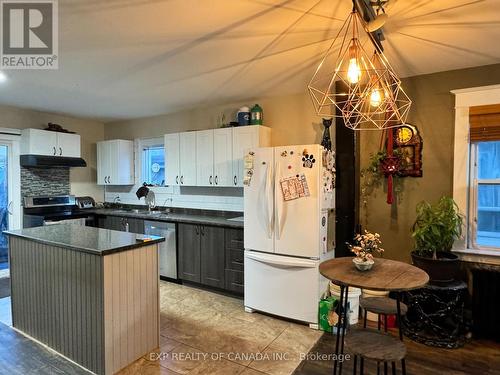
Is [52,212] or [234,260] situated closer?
[234,260]

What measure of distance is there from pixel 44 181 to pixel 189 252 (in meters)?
2.79

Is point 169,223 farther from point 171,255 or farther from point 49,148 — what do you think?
point 49,148

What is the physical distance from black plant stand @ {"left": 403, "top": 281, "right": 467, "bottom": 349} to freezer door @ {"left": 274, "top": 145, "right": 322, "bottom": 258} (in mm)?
1029

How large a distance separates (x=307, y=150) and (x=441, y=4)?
1.46 meters

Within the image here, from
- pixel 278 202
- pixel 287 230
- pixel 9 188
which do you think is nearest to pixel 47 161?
pixel 9 188

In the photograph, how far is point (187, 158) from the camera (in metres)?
4.38

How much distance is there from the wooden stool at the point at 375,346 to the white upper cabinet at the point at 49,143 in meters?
4.81

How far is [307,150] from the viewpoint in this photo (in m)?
2.95

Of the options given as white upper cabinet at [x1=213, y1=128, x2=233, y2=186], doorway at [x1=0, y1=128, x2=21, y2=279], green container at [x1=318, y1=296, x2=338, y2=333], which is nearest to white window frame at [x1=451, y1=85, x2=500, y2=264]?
green container at [x1=318, y1=296, x2=338, y2=333]

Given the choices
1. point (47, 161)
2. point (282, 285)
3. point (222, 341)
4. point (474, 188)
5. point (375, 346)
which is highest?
point (47, 161)

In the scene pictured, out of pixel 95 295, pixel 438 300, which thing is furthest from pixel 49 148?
pixel 438 300

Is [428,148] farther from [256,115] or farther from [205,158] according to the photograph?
[205,158]

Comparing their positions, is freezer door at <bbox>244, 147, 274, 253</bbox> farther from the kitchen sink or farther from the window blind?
the window blind

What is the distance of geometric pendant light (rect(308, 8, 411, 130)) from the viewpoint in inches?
66.5
